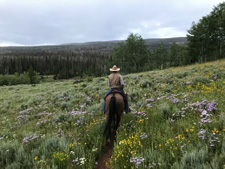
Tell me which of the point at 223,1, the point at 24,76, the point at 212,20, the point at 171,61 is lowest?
the point at 24,76

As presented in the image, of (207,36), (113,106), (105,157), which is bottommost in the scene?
(105,157)

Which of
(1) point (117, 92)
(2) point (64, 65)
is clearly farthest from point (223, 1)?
(2) point (64, 65)

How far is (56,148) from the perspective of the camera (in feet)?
14.1

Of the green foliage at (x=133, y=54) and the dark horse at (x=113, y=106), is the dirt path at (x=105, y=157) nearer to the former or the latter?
the dark horse at (x=113, y=106)

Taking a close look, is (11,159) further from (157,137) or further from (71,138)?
(157,137)

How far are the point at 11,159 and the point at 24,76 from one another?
260 feet

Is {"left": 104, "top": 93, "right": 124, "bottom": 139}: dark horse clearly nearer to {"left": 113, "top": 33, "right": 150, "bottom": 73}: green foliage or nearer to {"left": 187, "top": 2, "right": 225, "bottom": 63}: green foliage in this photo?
{"left": 187, "top": 2, "right": 225, "bottom": 63}: green foliage

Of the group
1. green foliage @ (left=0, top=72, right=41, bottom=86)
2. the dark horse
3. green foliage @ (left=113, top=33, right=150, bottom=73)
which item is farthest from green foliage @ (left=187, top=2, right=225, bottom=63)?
green foliage @ (left=0, top=72, right=41, bottom=86)

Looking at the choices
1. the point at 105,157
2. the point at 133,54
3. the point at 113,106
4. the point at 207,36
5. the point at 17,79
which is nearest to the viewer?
the point at 105,157

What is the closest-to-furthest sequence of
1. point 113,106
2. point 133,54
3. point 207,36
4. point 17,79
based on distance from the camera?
1. point 113,106
2. point 207,36
3. point 133,54
4. point 17,79

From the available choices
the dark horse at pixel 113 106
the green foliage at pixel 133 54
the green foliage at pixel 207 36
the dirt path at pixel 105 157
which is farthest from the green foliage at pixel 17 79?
the dirt path at pixel 105 157

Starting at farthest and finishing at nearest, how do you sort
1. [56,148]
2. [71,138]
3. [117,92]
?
[117,92], [71,138], [56,148]

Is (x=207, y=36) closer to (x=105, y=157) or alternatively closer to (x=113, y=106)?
(x=113, y=106)

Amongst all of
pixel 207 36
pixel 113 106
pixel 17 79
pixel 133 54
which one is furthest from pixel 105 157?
pixel 17 79
